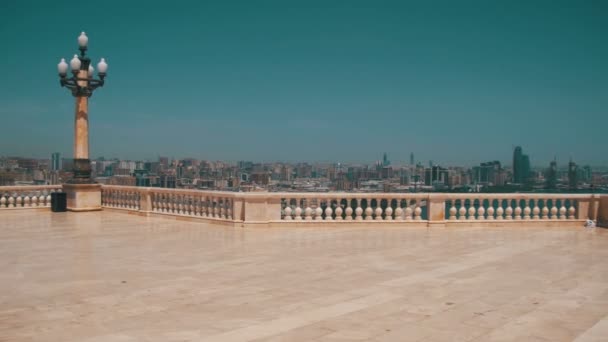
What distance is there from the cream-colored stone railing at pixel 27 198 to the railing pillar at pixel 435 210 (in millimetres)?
14162

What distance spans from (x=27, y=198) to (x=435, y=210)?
14.8 meters

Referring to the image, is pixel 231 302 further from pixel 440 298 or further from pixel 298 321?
pixel 440 298

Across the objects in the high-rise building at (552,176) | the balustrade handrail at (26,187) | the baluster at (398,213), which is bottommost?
the baluster at (398,213)

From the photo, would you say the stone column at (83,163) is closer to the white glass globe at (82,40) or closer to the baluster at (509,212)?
the white glass globe at (82,40)

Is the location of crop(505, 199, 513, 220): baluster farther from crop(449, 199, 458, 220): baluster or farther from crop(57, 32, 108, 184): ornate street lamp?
crop(57, 32, 108, 184): ornate street lamp

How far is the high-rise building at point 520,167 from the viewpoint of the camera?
92.0 feet

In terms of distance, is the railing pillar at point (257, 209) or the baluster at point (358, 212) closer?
the railing pillar at point (257, 209)

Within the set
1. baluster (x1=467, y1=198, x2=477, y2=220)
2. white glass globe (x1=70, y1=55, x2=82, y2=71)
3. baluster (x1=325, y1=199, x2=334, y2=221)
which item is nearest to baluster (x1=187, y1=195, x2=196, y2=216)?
baluster (x1=325, y1=199, x2=334, y2=221)

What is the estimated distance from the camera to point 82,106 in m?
Answer: 19.0

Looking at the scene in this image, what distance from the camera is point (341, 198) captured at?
1475cm

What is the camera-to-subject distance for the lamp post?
18.6 metres

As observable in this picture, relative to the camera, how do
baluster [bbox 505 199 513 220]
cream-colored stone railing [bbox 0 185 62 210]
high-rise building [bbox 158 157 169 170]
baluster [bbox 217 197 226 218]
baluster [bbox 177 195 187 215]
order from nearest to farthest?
baluster [bbox 505 199 513 220]
baluster [bbox 217 197 226 218]
baluster [bbox 177 195 187 215]
cream-colored stone railing [bbox 0 185 62 210]
high-rise building [bbox 158 157 169 170]

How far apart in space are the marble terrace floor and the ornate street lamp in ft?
20.6

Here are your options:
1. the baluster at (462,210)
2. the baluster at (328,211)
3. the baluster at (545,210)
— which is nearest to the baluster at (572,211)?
the baluster at (545,210)
